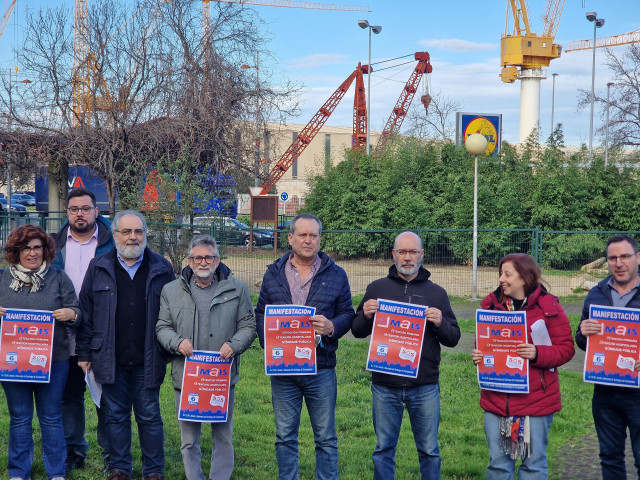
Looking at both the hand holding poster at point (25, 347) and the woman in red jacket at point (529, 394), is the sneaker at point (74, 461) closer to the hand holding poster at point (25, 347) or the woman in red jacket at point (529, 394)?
the hand holding poster at point (25, 347)

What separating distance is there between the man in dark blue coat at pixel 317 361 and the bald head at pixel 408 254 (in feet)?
1.55

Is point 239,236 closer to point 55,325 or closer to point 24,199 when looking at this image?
point 55,325

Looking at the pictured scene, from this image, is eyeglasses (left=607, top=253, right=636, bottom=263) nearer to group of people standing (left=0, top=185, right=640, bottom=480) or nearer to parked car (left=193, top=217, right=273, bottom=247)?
group of people standing (left=0, top=185, right=640, bottom=480)

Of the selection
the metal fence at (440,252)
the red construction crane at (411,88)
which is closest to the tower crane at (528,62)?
the red construction crane at (411,88)

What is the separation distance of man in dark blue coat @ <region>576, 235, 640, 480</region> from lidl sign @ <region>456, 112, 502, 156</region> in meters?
16.9

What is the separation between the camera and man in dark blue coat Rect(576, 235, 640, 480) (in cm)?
478

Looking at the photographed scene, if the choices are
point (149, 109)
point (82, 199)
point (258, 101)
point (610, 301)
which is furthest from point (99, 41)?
point (610, 301)

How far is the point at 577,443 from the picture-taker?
6.98m

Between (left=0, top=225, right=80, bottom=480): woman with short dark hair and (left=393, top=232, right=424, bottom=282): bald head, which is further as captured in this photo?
(left=0, top=225, right=80, bottom=480): woman with short dark hair

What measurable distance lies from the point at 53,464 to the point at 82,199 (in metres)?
2.06

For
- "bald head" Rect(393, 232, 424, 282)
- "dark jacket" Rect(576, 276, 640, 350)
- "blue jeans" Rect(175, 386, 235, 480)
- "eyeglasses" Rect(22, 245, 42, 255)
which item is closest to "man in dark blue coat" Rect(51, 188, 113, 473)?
"eyeglasses" Rect(22, 245, 42, 255)

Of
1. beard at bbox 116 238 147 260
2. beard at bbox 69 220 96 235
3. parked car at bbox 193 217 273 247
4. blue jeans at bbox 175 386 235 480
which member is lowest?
blue jeans at bbox 175 386 235 480

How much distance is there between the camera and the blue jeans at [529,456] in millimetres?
4555

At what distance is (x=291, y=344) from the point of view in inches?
198
